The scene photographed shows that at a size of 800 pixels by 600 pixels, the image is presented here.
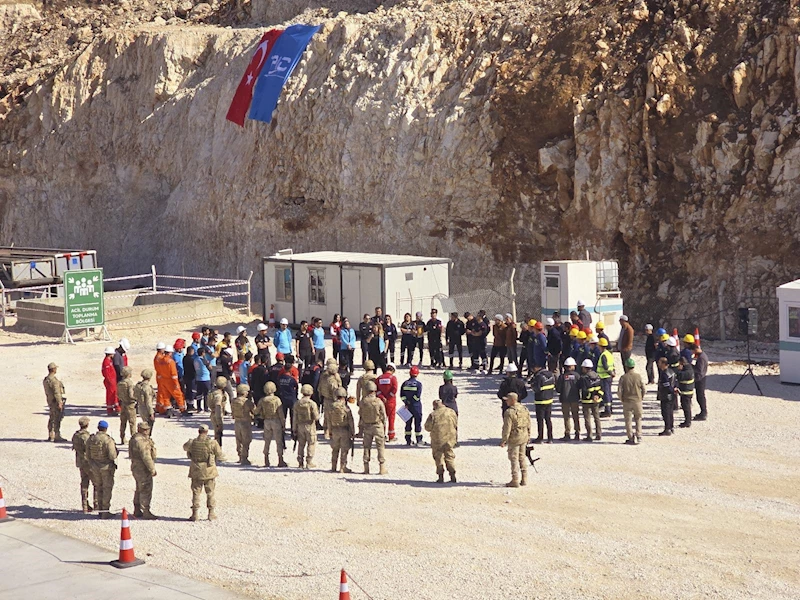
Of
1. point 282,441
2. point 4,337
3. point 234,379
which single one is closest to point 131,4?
point 4,337

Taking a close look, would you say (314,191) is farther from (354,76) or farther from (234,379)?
(234,379)

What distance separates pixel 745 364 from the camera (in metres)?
25.8

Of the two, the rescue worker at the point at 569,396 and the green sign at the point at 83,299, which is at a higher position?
the green sign at the point at 83,299

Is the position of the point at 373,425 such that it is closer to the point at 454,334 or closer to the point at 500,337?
the point at 500,337

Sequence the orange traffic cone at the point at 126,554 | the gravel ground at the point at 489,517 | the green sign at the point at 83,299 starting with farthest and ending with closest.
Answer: the green sign at the point at 83,299 → the orange traffic cone at the point at 126,554 → the gravel ground at the point at 489,517

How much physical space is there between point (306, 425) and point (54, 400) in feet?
16.6

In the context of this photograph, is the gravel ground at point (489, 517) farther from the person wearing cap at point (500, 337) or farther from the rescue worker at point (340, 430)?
the person wearing cap at point (500, 337)

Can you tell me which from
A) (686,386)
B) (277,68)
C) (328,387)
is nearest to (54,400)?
(328,387)

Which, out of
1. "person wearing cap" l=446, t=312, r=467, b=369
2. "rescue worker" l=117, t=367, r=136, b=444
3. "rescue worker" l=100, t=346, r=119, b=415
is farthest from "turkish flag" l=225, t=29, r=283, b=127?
"rescue worker" l=117, t=367, r=136, b=444

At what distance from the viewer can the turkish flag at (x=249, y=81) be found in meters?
43.8

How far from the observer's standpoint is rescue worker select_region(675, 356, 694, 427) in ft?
64.3

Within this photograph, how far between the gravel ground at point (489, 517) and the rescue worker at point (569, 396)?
0.49 metres

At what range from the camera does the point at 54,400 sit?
802 inches

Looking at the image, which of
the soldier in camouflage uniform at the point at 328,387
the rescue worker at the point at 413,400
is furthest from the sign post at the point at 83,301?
the rescue worker at the point at 413,400
